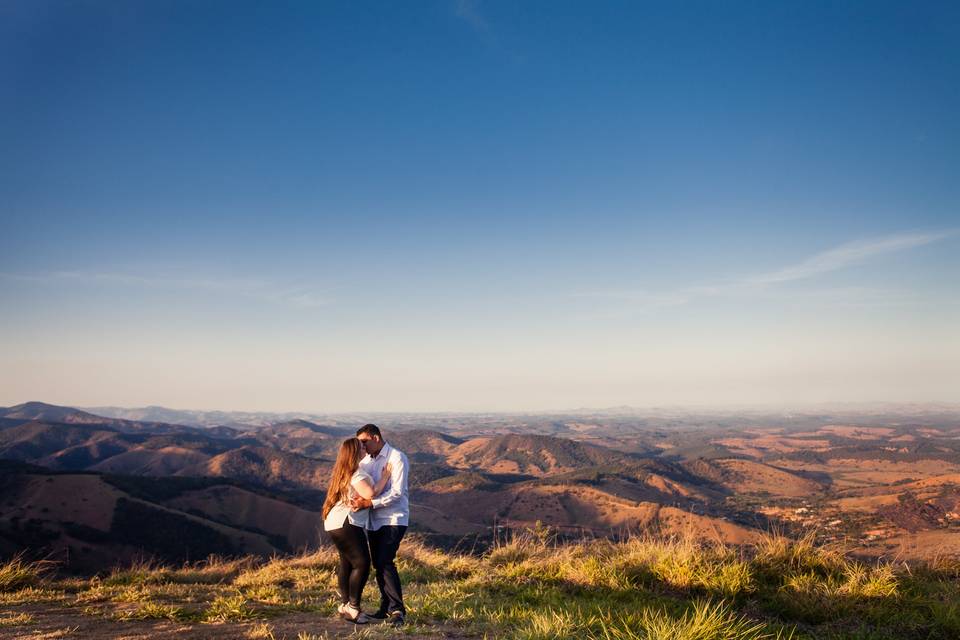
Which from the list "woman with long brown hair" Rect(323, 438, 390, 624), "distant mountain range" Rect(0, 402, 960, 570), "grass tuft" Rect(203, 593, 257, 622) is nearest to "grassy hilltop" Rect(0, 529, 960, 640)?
"grass tuft" Rect(203, 593, 257, 622)

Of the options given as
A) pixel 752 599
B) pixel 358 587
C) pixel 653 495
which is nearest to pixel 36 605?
pixel 358 587

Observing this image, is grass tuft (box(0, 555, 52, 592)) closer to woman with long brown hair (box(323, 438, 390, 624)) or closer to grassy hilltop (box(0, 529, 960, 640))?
grassy hilltop (box(0, 529, 960, 640))

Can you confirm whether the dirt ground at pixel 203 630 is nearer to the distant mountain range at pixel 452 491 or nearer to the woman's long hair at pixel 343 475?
the woman's long hair at pixel 343 475

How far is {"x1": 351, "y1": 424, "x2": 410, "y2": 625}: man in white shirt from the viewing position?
5.51 m

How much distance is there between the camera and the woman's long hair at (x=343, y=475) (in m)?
5.50

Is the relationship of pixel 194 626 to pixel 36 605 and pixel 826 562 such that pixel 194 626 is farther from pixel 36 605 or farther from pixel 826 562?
pixel 826 562

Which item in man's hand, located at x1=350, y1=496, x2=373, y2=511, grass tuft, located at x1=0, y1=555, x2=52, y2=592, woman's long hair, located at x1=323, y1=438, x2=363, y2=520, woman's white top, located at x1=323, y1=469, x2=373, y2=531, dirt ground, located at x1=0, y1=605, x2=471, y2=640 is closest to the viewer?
dirt ground, located at x1=0, y1=605, x2=471, y2=640

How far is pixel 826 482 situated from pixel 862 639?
127m

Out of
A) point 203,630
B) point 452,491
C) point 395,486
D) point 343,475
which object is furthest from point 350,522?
point 452,491

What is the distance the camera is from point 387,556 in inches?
220

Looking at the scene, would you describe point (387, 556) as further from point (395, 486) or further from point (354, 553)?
point (395, 486)

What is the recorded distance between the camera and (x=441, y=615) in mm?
5805

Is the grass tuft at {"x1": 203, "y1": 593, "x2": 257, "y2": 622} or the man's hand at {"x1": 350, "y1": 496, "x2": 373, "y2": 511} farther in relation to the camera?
the grass tuft at {"x1": 203, "y1": 593, "x2": 257, "y2": 622}

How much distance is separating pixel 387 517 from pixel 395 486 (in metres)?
0.39
